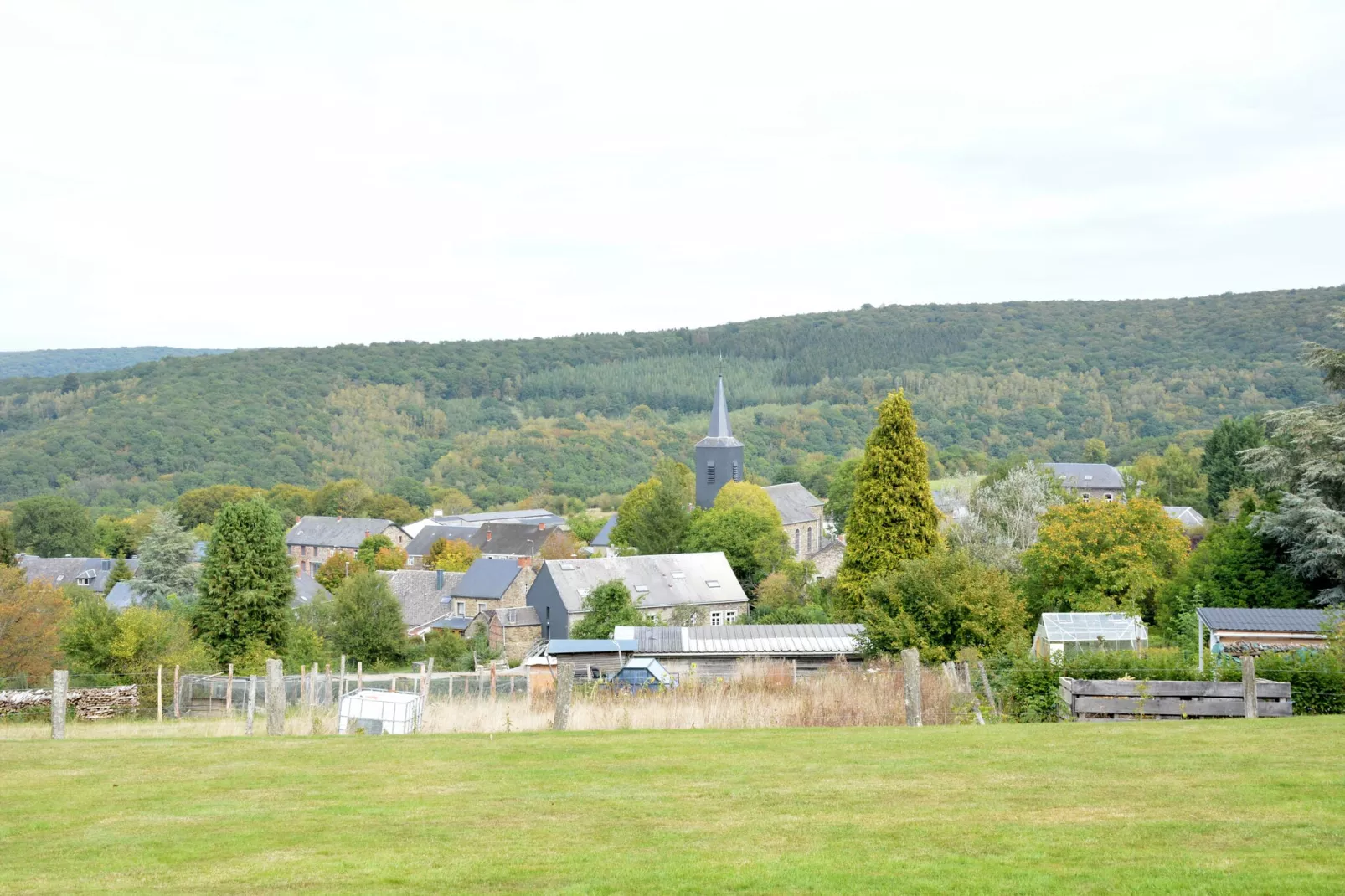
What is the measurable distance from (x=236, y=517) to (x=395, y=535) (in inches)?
3340

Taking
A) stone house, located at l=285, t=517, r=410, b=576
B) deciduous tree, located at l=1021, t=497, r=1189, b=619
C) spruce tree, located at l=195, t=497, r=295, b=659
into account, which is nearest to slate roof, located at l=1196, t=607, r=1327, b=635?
deciduous tree, located at l=1021, t=497, r=1189, b=619

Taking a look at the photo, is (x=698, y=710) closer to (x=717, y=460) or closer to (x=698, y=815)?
(x=698, y=815)

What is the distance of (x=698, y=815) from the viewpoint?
10.4 metres

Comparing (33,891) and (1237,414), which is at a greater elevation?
(1237,414)

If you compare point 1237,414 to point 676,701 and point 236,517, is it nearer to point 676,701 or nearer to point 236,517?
point 236,517

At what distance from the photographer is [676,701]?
19.1 metres

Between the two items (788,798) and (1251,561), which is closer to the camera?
(788,798)

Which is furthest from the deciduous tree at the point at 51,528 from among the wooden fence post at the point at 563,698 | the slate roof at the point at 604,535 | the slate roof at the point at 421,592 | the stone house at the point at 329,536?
the wooden fence post at the point at 563,698

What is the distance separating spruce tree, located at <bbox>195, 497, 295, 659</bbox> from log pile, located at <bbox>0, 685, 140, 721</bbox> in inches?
584

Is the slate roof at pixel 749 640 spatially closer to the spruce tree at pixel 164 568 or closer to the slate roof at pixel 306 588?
the spruce tree at pixel 164 568

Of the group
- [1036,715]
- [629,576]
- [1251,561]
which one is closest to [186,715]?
[1036,715]

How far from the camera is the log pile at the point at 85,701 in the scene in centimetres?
2730

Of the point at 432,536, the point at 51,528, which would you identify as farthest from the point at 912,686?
the point at 51,528

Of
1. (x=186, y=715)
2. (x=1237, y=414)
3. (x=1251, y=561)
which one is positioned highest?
(x=1237, y=414)
